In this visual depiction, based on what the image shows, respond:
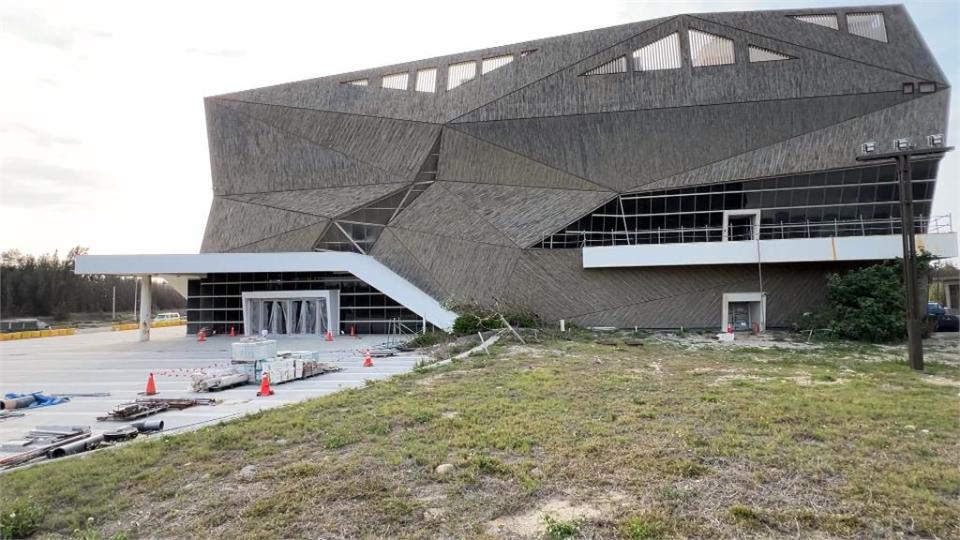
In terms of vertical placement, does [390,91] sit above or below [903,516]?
above

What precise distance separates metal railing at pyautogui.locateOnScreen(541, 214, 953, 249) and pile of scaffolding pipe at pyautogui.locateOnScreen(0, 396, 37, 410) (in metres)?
19.1

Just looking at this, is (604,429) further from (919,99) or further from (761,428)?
(919,99)

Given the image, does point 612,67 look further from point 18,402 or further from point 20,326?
point 20,326

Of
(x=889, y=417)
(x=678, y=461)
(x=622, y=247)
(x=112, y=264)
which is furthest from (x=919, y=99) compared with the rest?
(x=112, y=264)

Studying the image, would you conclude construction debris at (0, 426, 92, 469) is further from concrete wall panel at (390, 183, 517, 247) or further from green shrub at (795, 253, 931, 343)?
green shrub at (795, 253, 931, 343)

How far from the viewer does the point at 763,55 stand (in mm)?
25016

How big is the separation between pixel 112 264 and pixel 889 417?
101ft

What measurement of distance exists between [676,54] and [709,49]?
147cm

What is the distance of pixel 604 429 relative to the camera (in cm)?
750

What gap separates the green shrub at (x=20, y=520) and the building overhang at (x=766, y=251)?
21.7 m

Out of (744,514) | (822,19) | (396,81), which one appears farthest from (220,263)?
(822,19)

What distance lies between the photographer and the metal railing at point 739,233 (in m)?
24.0

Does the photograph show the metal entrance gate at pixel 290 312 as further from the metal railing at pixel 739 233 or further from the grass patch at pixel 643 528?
the grass patch at pixel 643 528

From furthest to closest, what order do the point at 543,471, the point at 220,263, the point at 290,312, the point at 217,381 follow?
the point at 290,312 → the point at 220,263 → the point at 217,381 → the point at 543,471
